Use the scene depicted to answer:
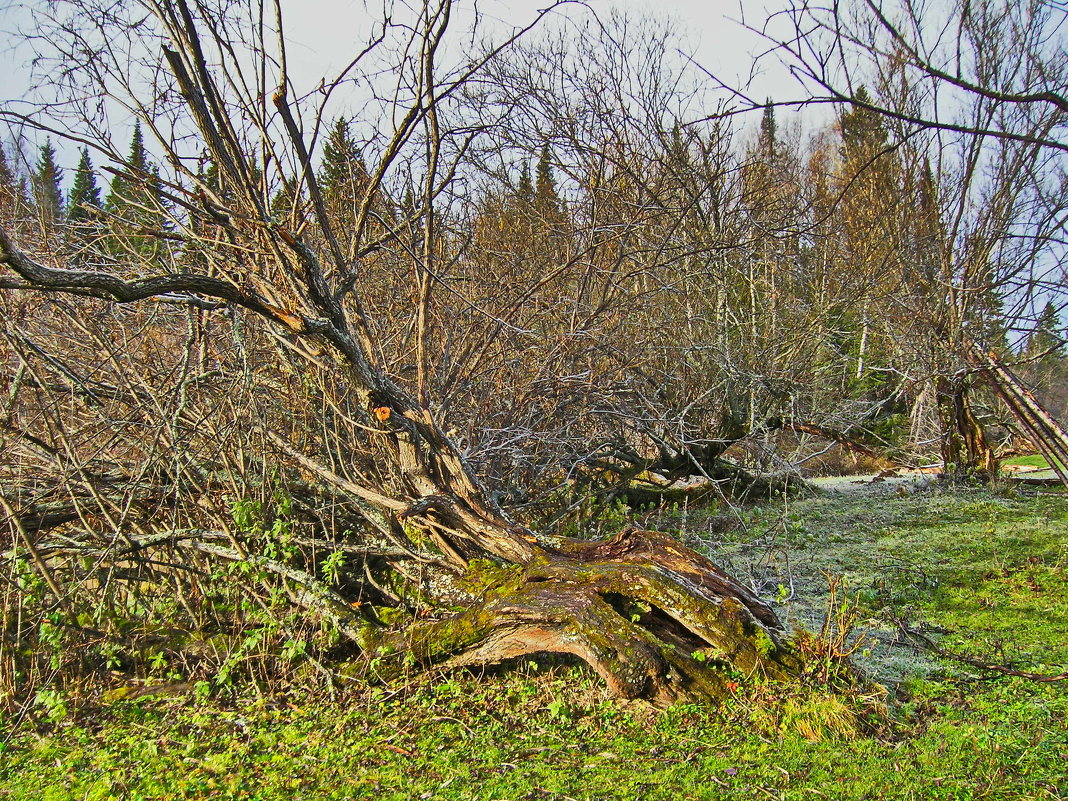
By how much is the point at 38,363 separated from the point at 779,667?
5.03 meters

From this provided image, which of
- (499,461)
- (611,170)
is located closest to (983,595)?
(499,461)

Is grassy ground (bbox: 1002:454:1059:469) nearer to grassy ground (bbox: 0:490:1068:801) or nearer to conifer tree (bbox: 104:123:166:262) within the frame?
grassy ground (bbox: 0:490:1068:801)

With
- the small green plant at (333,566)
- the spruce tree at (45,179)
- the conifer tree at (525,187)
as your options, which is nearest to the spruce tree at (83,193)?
the spruce tree at (45,179)

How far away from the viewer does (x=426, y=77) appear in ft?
16.0

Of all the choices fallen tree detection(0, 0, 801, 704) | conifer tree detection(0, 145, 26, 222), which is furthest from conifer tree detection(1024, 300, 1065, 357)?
conifer tree detection(0, 145, 26, 222)

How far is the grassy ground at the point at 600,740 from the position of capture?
3.02 metres

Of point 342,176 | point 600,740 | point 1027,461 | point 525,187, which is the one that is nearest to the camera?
point 600,740

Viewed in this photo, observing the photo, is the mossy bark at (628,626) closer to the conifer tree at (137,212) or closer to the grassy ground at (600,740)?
the grassy ground at (600,740)

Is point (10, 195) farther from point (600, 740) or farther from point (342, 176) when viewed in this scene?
Result: point (600, 740)

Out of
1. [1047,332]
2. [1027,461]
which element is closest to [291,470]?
[1047,332]

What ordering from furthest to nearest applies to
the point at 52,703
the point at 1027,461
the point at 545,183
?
the point at 1027,461 < the point at 545,183 < the point at 52,703

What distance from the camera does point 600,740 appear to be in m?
3.54

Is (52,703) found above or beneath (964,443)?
beneath

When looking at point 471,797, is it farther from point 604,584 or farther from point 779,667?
point 779,667
